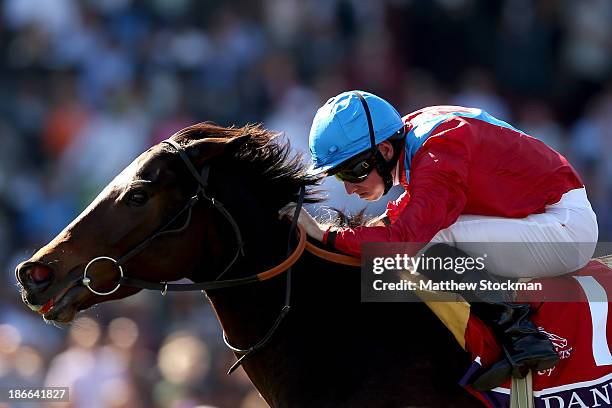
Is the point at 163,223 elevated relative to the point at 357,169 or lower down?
lower down

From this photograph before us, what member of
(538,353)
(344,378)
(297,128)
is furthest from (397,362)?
(297,128)

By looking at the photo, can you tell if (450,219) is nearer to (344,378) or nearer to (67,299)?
(344,378)

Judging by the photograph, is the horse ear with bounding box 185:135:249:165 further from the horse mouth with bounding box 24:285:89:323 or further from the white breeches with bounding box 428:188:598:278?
the white breeches with bounding box 428:188:598:278

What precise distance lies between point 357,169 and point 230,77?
658 centimetres

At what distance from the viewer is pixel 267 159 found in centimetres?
480

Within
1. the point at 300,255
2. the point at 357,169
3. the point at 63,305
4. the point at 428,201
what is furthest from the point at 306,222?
the point at 63,305

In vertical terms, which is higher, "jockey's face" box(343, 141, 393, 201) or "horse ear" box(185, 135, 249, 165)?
"horse ear" box(185, 135, 249, 165)

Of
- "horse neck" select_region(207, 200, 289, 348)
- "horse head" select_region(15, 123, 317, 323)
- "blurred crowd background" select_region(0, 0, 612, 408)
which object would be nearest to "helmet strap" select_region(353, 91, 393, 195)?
"horse head" select_region(15, 123, 317, 323)

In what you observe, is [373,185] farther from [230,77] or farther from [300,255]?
[230,77]

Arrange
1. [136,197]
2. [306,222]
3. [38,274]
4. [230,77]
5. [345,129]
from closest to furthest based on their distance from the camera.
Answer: [38,274]
[136,197]
[345,129]
[306,222]
[230,77]

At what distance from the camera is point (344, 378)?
175 inches

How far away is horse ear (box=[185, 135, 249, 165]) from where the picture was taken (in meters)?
4.64

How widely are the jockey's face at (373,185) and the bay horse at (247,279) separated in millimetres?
337

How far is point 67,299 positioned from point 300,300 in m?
0.99
